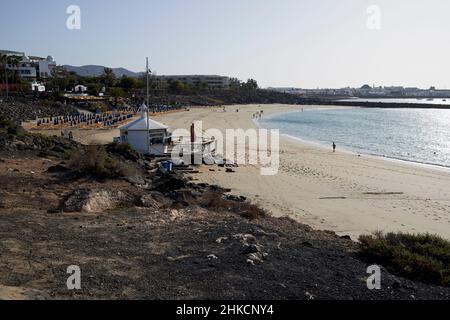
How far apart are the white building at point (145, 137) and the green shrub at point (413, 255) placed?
1520 cm

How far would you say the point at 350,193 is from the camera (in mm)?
17359

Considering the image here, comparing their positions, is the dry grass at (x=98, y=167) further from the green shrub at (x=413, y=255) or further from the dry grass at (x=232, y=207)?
the green shrub at (x=413, y=255)

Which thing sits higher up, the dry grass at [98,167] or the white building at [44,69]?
the white building at [44,69]

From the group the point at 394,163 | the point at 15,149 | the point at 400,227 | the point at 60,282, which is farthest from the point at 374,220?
the point at 394,163

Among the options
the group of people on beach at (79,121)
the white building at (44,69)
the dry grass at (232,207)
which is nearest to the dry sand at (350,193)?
the dry grass at (232,207)

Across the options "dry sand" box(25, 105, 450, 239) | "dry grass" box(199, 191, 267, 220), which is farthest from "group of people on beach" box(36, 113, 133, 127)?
"dry grass" box(199, 191, 267, 220)

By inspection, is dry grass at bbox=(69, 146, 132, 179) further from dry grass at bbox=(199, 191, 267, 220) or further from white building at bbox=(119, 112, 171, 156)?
white building at bbox=(119, 112, 171, 156)

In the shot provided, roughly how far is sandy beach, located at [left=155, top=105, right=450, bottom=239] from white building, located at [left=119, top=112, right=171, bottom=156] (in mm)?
2942

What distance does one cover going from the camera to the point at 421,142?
152 ft

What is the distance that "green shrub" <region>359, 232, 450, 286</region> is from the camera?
6.85 m

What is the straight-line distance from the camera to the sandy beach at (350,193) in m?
13.1

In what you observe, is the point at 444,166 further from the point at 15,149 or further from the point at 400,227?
the point at 15,149

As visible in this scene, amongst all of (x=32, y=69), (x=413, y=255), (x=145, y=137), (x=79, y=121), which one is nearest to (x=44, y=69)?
(x=32, y=69)
